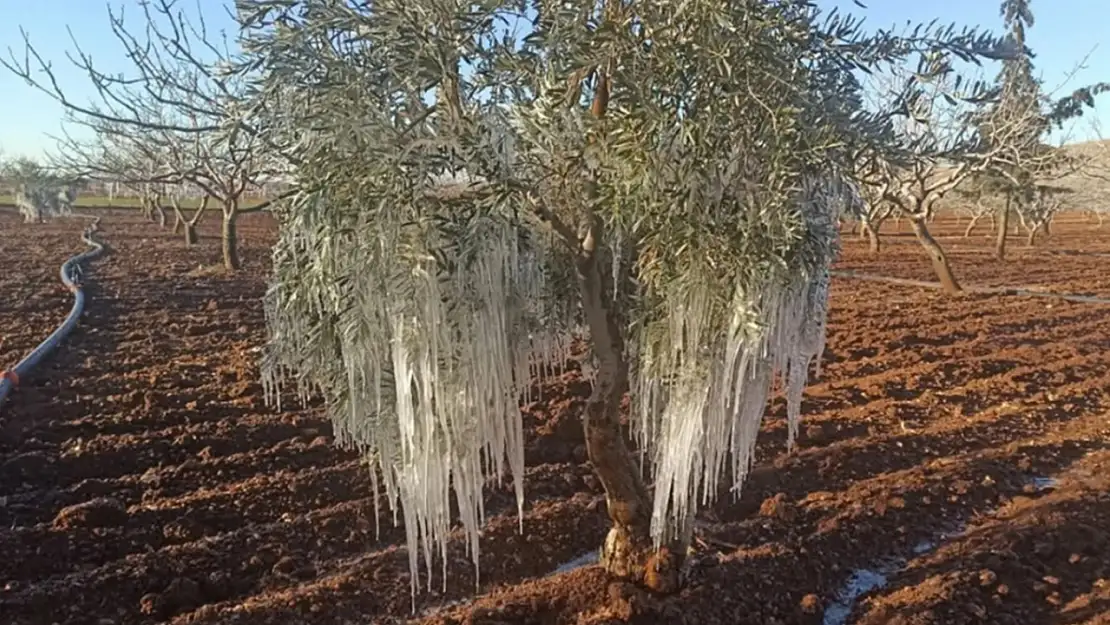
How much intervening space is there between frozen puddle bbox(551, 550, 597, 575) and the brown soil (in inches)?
1.5

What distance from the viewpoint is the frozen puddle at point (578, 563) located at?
15.6ft

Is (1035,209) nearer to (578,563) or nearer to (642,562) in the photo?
(578,563)

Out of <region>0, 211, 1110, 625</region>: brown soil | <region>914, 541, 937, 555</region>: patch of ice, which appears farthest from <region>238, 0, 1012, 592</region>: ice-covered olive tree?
<region>914, 541, 937, 555</region>: patch of ice

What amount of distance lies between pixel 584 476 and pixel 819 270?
2983 millimetres

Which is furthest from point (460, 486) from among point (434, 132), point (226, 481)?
point (226, 481)

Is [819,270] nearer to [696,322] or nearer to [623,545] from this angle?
[696,322]

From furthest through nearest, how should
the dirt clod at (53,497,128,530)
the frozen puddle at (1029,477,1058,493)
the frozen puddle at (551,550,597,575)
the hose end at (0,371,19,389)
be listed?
the hose end at (0,371,19,389), the frozen puddle at (1029,477,1058,493), the dirt clod at (53,497,128,530), the frozen puddle at (551,550,597,575)

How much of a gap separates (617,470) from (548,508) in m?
1.24

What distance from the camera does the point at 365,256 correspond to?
3141mm

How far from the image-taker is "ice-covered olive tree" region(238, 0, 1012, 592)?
3.02m

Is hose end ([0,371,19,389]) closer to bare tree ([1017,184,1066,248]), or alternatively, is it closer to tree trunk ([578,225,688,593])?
tree trunk ([578,225,688,593])

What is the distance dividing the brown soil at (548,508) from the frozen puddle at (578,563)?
38 mm

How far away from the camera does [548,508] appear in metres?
5.38

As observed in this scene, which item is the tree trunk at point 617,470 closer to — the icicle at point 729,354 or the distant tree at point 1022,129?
the icicle at point 729,354
